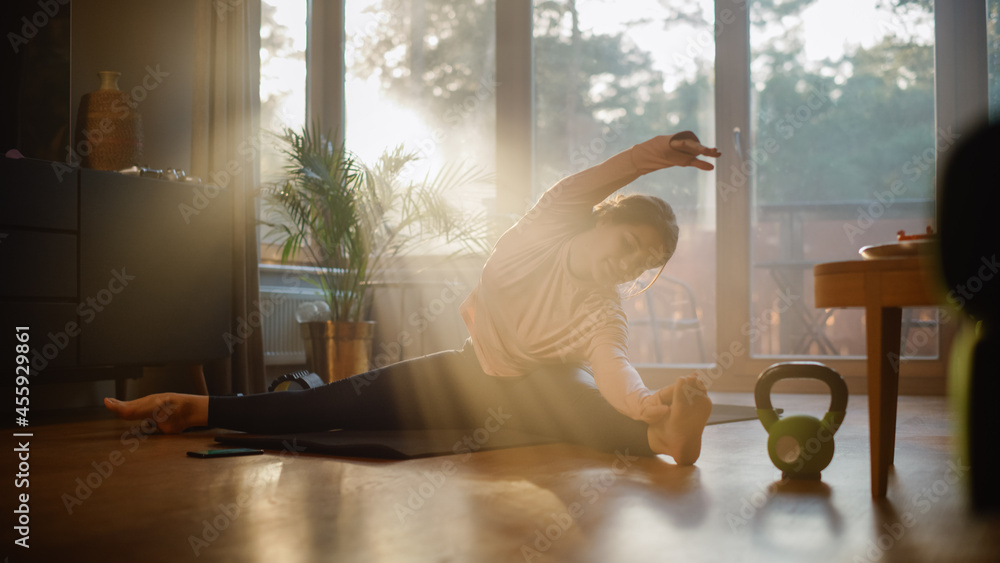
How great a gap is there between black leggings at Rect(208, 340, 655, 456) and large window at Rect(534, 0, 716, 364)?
8.55 ft

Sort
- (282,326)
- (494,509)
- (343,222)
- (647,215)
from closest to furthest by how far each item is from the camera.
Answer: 1. (494,509)
2. (647,215)
3. (343,222)
4. (282,326)

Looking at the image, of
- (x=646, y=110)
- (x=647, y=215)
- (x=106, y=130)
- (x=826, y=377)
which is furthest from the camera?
(x=646, y=110)

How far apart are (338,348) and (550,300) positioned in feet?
6.35

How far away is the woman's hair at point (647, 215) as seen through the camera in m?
1.81

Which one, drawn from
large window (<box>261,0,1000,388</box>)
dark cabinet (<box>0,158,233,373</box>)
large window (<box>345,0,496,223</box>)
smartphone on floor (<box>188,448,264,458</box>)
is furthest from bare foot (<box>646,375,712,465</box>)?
large window (<box>345,0,496,223</box>)

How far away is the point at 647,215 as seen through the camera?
5.96 feet

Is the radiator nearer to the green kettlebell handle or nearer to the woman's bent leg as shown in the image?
the woman's bent leg

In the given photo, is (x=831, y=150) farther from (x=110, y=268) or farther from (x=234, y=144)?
(x=110, y=268)

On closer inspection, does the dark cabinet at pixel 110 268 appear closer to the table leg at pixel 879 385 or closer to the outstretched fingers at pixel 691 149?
the outstretched fingers at pixel 691 149

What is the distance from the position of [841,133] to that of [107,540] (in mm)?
4094

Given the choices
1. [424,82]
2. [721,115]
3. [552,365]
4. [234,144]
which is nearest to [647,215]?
[552,365]

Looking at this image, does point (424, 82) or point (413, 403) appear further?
point (424, 82)

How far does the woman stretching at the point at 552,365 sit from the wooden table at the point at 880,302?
0.32m

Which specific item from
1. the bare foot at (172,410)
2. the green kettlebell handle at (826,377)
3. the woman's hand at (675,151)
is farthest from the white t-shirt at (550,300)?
the bare foot at (172,410)
